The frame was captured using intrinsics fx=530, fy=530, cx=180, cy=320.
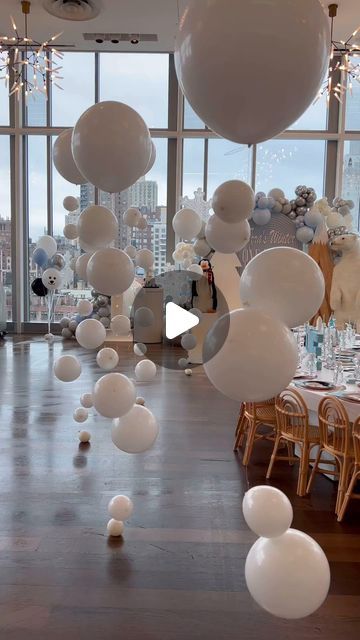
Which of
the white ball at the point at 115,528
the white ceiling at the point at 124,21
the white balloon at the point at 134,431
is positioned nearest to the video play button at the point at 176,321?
the white balloon at the point at 134,431

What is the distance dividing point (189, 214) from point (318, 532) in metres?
2.05

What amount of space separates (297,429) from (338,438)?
37cm

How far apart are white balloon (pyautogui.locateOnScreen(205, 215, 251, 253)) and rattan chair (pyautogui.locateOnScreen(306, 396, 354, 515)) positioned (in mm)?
1860

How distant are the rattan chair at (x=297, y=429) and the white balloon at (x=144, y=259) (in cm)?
152

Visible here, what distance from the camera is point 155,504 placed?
11.1 ft

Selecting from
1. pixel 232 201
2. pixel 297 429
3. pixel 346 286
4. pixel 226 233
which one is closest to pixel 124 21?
pixel 346 286

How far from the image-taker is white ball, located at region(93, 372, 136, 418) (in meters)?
1.92

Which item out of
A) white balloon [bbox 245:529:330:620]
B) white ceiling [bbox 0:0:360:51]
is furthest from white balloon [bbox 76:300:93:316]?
white ceiling [bbox 0:0:360:51]

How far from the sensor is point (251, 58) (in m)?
1.11

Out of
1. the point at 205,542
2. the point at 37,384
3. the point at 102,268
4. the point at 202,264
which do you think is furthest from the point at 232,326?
the point at 202,264

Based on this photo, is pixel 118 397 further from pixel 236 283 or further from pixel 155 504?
pixel 236 283

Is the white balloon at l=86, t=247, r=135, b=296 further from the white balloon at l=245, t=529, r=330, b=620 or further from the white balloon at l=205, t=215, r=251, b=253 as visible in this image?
the white balloon at l=245, t=529, r=330, b=620

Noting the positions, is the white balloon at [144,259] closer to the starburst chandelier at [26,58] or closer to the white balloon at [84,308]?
the white balloon at [84,308]

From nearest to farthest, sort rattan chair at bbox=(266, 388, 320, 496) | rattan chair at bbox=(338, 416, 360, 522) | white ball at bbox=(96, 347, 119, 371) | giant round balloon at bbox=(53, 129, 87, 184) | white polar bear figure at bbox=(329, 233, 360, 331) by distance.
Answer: giant round balloon at bbox=(53, 129, 87, 184) < white ball at bbox=(96, 347, 119, 371) < rattan chair at bbox=(338, 416, 360, 522) < rattan chair at bbox=(266, 388, 320, 496) < white polar bear figure at bbox=(329, 233, 360, 331)
